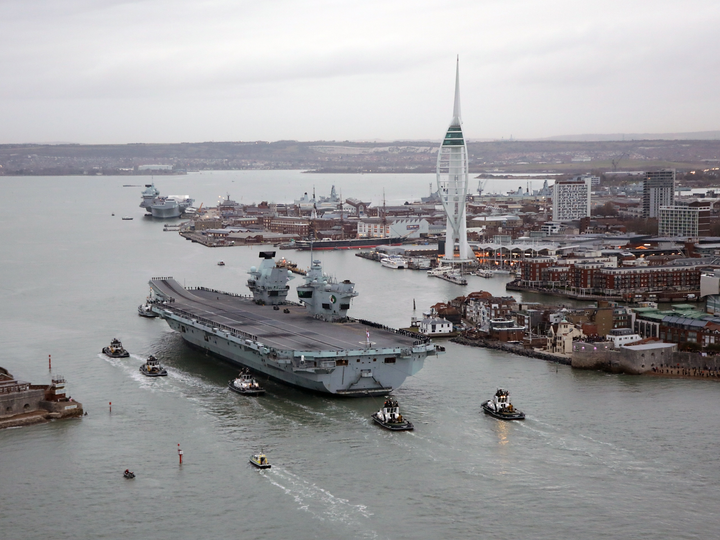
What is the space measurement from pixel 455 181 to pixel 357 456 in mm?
28013

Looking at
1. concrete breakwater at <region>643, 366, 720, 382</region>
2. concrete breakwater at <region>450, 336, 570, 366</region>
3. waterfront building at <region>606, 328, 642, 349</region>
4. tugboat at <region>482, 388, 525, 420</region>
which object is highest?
waterfront building at <region>606, 328, 642, 349</region>

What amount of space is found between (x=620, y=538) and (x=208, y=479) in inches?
197

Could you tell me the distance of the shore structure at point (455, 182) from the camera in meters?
40.2

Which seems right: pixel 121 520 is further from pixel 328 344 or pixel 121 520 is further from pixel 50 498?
pixel 328 344

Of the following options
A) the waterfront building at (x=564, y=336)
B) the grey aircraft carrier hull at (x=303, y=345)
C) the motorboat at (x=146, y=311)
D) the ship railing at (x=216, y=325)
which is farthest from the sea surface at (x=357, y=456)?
the motorboat at (x=146, y=311)

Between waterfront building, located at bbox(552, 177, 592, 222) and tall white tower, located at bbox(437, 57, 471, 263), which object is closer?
tall white tower, located at bbox(437, 57, 471, 263)

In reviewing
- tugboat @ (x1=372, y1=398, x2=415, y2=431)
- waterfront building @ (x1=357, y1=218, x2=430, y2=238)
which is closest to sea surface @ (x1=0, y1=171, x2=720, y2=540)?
tugboat @ (x1=372, y1=398, x2=415, y2=431)

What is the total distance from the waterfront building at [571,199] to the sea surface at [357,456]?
1593 inches

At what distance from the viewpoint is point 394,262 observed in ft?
127

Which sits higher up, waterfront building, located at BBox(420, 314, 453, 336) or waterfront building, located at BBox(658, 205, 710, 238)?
waterfront building, located at BBox(658, 205, 710, 238)

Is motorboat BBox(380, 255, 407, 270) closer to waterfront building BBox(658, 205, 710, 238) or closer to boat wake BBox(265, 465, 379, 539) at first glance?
waterfront building BBox(658, 205, 710, 238)

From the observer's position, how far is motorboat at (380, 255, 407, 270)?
38438 millimetres

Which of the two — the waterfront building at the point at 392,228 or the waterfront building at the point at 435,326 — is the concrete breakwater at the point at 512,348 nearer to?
the waterfront building at the point at 435,326

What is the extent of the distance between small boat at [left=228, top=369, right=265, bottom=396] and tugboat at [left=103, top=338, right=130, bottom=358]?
345 cm
